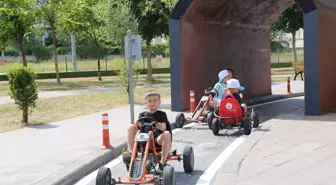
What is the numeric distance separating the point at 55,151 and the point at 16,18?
23.4 metres

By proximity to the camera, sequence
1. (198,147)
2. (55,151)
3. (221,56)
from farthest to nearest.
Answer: (221,56) < (198,147) < (55,151)

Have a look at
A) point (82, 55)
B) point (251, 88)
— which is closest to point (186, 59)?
point (251, 88)

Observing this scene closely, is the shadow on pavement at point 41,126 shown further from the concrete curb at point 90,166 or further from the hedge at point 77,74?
the hedge at point 77,74

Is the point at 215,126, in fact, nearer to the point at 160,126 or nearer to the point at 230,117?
the point at 230,117

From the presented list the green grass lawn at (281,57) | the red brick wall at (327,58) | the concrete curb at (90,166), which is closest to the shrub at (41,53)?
the green grass lawn at (281,57)

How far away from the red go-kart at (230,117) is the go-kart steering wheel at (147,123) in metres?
4.12

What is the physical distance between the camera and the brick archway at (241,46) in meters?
13.4

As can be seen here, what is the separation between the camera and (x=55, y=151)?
9.13 metres

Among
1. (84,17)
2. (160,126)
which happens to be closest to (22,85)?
(160,126)

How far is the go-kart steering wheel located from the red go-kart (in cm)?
412

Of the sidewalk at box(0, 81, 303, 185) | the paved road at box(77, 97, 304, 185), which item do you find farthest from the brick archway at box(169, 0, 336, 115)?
the sidewalk at box(0, 81, 303, 185)

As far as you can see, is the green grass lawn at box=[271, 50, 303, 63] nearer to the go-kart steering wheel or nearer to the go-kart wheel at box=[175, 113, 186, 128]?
the go-kart wheel at box=[175, 113, 186, 128]

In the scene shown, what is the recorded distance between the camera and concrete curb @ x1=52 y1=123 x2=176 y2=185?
7.19 meters

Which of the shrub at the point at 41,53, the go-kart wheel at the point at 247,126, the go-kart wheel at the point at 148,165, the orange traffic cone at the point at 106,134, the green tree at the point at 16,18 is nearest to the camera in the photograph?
the go-kart wheel at the point at 148,165
